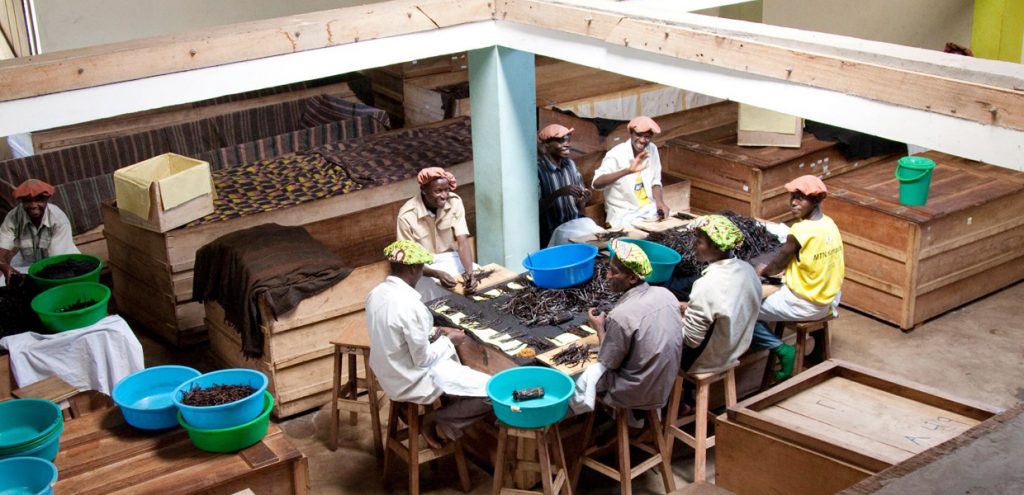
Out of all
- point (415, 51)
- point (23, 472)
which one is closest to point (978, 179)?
point (415, 51)

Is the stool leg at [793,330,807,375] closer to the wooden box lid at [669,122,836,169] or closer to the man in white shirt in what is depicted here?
the man in white shirt

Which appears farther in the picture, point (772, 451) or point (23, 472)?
point (23, 472)

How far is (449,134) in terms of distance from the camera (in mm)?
10617

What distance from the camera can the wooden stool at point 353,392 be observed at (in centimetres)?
702

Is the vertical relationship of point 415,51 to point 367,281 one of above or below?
above

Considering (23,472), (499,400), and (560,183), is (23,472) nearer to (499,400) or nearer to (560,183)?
(499,400)

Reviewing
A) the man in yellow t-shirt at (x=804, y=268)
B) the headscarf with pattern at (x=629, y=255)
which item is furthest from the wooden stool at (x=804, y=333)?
the headscarf with pattern at (x=629, y=255)

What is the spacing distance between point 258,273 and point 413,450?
192cm

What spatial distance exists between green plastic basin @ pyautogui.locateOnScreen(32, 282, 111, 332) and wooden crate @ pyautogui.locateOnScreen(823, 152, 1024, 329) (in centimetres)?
623

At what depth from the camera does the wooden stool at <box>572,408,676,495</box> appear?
6348 millimetres

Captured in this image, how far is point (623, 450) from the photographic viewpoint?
6.36 m

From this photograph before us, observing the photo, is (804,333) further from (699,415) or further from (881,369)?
(699,415)

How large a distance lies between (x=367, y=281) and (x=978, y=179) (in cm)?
582

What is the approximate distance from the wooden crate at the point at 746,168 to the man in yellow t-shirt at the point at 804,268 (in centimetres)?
286
